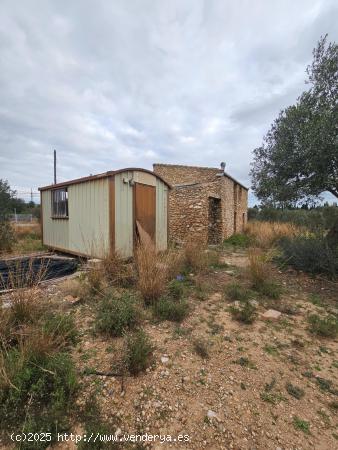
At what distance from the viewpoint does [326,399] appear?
6.01 ft

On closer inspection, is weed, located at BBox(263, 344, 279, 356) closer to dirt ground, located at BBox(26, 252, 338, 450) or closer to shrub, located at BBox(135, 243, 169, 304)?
dirt ground, located at BBox(26, 252, 338, 450)

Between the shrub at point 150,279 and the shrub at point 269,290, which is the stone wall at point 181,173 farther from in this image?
the shrub at point 150,279

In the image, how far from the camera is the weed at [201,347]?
2.27m

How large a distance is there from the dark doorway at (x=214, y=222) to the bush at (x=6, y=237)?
8224 mm

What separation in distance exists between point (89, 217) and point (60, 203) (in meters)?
1.90

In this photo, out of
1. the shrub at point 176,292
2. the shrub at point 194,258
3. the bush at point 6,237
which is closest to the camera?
the shrub at point 176,292

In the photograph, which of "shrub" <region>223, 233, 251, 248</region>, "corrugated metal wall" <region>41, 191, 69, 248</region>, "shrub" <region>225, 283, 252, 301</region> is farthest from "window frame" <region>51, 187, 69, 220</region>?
"shrub" <region>223, 233, 251, 248</region>

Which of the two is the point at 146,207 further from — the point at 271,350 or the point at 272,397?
the point at 272,397

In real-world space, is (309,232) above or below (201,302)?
above

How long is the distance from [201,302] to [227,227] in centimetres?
826

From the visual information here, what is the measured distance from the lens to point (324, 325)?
9.40 feet

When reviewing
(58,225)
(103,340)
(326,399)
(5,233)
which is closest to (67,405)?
(103,340)

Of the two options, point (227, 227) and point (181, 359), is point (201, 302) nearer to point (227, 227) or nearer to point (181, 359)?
point (181, 359)

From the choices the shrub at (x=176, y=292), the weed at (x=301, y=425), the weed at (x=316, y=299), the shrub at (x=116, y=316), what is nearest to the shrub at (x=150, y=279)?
the shrub at (x=176, y=292)
